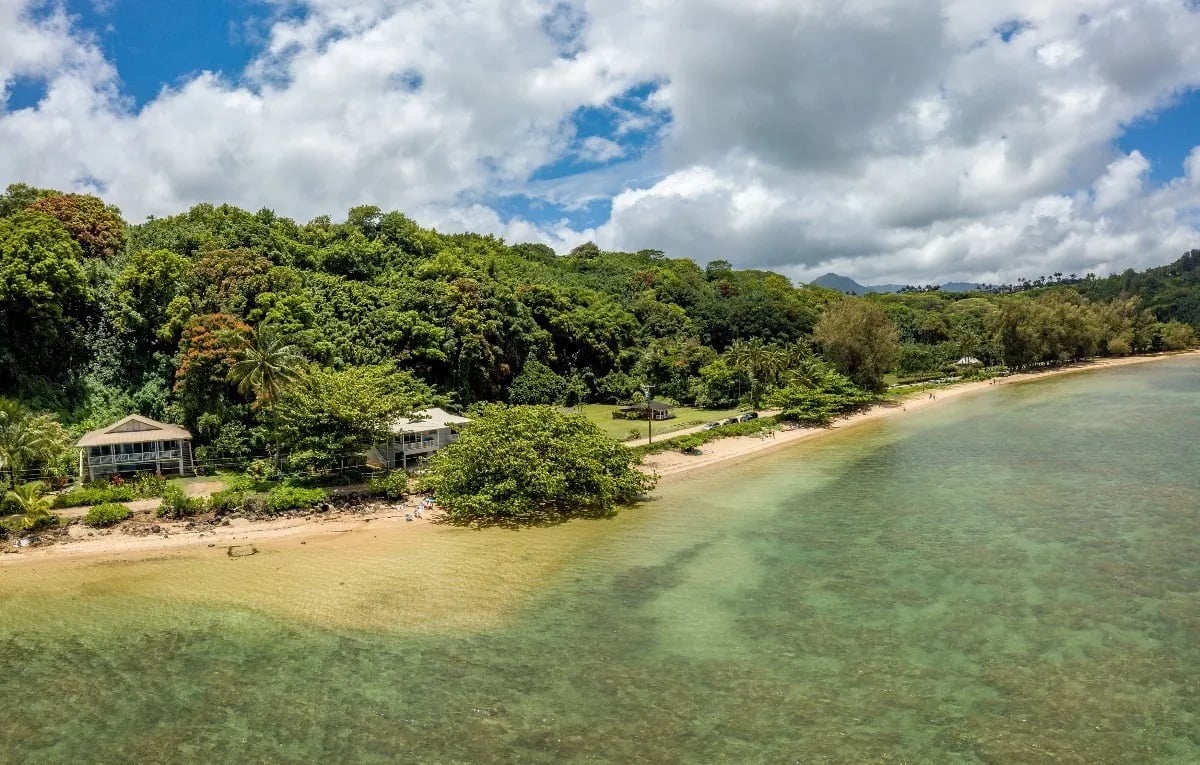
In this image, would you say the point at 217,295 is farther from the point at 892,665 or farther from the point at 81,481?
the point at 892,665

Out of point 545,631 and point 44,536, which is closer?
point 545,631

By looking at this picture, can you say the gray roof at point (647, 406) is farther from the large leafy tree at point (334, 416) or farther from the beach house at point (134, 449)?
the beach house at point (134, 449)

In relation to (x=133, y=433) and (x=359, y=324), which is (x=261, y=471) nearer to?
(x=133, y=433)

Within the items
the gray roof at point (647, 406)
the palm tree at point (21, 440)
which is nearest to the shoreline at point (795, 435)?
the gray roof at point (647, 406)

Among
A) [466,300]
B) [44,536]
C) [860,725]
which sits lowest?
[860,725]

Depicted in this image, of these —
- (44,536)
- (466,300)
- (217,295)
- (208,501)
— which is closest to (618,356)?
(466,300)

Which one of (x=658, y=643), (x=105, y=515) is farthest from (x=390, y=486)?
(x=658, y=643)

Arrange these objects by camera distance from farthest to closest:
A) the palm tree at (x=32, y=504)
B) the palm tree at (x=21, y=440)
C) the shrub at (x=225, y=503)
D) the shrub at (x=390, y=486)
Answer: the shrub at (x=390, y=486)
the shrub at (x=225, y=503)
the palm tree at (x=21, y=440)
the palm tree at (x=32, y=504)
